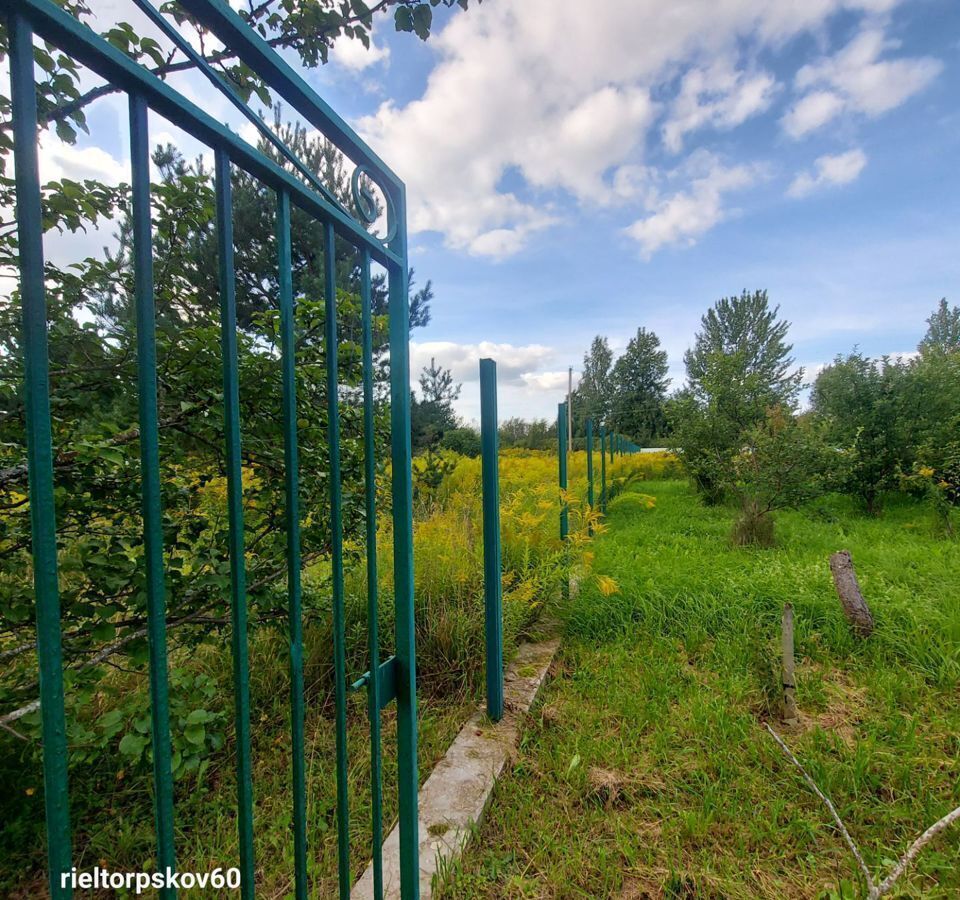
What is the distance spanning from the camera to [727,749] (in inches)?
66.2

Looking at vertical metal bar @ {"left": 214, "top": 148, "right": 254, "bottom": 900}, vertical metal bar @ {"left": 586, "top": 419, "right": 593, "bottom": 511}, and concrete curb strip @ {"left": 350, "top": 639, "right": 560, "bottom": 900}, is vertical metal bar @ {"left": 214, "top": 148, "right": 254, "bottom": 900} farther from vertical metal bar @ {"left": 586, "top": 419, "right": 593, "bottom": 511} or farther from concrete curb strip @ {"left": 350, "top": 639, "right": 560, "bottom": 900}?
vertical metal bar @ {"left": 586, "top": 419, "right": 593, "bottom": 511}

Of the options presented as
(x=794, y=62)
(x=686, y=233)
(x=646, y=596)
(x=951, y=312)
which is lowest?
(x=646, y=596)

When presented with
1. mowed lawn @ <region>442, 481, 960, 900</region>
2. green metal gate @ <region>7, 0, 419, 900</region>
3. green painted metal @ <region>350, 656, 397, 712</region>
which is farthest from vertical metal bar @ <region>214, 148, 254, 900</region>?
mowed lawn @ <region>442, 481, 960, 900</region>

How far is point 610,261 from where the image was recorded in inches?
380

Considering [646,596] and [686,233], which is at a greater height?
[686,233]

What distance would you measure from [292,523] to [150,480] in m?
0.25

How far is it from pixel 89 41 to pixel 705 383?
6.38 metres

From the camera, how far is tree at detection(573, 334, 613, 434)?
1152 inches

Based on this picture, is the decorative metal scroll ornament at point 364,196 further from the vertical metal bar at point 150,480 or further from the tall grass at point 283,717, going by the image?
the tall grass at point 283,717

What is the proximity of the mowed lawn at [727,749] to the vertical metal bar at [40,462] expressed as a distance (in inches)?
47.0

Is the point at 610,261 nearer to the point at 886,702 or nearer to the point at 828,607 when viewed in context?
the point at 828,607

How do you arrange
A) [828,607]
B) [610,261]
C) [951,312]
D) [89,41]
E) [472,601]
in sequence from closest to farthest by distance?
[89,41] < [472,601] < [828,607] < [610,261] < [951,312]

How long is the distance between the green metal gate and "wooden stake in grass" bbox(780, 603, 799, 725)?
5.34 feet

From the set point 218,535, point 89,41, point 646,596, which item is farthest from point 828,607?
point 89,41
